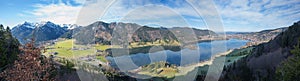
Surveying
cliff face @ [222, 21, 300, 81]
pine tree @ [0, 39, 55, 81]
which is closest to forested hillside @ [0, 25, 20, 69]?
pine tree @ [0, 39, 55, 81]

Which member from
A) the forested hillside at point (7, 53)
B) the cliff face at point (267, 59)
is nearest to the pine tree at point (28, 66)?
the forested hillside at point (7, 53)

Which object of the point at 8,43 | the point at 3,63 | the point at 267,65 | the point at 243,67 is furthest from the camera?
the point at 243,67

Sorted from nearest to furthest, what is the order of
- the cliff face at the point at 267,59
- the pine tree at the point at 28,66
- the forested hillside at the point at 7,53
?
the pine tree at the point at 28,66 < the forested hillside at the point at 7,53 < the cliff face at the point at 267,59

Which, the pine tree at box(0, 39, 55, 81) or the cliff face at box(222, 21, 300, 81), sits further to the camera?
the cliff face at box(222, 21, 300, 81)

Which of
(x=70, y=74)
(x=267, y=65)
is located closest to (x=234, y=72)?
(x=267, y=65)

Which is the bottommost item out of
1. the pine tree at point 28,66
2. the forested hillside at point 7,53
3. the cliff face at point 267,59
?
the cliff face at point 267,59

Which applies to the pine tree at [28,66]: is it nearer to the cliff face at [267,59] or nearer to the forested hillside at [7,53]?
the forested hillside at [7,53]

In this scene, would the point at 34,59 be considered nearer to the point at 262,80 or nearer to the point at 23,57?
the point at 23,57

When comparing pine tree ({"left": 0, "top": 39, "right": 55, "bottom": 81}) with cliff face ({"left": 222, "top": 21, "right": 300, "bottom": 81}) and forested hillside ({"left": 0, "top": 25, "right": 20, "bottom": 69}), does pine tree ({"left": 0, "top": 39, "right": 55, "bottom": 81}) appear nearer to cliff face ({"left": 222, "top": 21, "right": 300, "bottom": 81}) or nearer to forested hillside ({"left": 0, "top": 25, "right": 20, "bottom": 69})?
forested hillside ({"left": 0, "top": 25, "right": 20, "bottom": 69})
